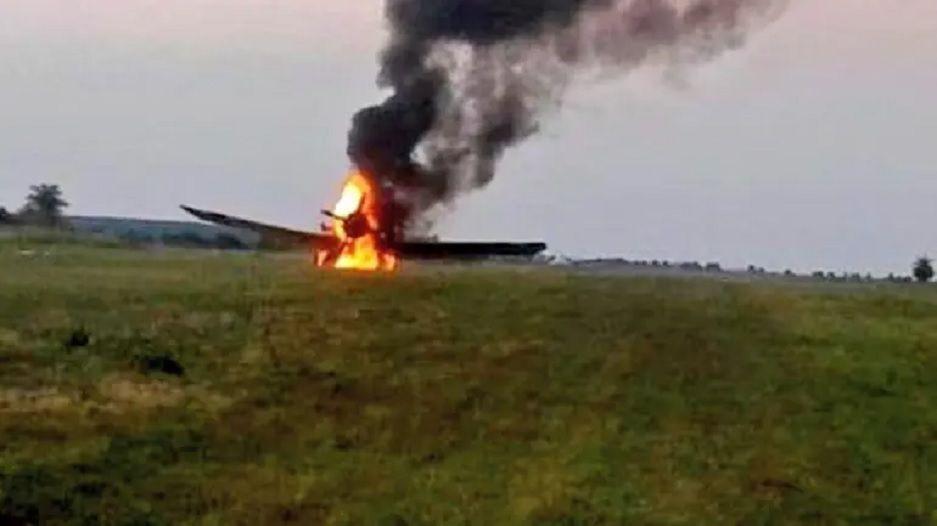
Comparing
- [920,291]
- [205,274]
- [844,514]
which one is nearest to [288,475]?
[844,514]

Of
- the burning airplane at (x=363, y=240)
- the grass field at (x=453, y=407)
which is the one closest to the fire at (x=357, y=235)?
the burning airplane at (x=363, y=240)

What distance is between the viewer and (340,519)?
59.2ft

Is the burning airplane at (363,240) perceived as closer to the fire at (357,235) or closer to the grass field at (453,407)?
the fire at (357,235)

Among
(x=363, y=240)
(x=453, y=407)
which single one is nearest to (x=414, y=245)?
(x=363, y=240)

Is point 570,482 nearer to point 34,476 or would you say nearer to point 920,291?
A: point 34,476

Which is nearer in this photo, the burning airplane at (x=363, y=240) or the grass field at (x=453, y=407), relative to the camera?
the grass field at (x=453, y=407)

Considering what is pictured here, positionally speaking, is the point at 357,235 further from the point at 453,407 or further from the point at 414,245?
the point at 453,407

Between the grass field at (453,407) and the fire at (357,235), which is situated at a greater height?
the fire at (357,235)

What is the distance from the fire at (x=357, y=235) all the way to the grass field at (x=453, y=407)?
21.9 ft

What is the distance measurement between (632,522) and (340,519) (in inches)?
115

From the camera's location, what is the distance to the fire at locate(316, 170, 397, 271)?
122ft

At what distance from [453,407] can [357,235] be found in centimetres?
1616

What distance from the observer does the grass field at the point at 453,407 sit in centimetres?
1872

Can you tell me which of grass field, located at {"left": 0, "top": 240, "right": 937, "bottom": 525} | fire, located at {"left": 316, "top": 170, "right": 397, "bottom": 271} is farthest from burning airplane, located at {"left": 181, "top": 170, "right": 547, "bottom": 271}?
grass field, located at {"left": 0, "top": 240, "right": 937, "bottom": 525}
